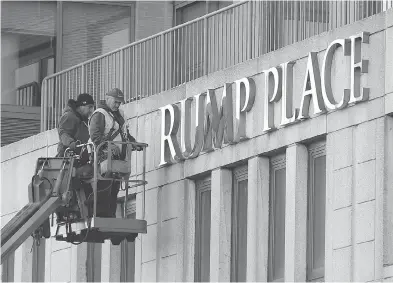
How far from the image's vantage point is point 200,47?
43.9 metres

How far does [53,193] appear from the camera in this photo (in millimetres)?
41250

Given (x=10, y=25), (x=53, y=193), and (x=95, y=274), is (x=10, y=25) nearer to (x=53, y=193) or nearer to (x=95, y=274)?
(x=95, y=274)

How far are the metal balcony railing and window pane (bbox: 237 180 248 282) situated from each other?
102 inches

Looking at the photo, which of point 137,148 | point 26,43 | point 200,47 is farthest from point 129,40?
point 137,148

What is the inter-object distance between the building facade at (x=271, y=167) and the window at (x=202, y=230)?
20 millimetres

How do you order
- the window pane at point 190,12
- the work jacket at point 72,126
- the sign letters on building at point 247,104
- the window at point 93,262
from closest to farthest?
the sign letters on building at point 247,104 < the work jacket at point 72,126 < the window at point 93,262 < the window pane at point 190,12

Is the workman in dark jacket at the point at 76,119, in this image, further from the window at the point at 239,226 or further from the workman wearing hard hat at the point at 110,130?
the window at the point at 239,226

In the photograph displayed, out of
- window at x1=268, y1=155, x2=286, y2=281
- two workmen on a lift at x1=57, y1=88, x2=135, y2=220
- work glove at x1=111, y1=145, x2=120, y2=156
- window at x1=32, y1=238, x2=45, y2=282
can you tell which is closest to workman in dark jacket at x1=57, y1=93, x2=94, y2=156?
two workmen on a lift at x1=57, y1=88, x2=135, y2=220

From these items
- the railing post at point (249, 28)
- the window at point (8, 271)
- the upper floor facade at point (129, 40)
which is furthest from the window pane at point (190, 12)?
the railing post at point (249, 28)

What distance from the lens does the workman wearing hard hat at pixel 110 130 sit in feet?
134

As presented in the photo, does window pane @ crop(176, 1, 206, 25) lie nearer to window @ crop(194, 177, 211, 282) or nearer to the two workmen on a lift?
Result: window @ crop(194, 177, 211, 282)

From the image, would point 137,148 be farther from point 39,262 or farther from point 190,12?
point 190,12

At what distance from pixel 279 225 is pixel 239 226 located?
1574 mm

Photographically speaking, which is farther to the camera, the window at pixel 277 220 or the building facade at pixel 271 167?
the window at pixel 277 220
